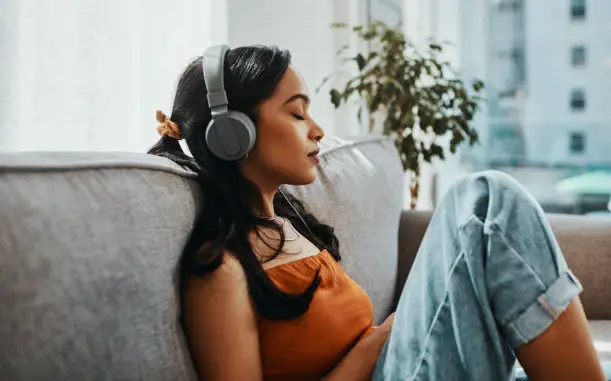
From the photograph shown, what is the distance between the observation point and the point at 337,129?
102 inches

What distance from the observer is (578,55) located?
9.00 feet

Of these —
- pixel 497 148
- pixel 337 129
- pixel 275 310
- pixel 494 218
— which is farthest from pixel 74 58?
pixel 497 148

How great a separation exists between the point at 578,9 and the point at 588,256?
135cm

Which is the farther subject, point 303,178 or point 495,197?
point 303,178

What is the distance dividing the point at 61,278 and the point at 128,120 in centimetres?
85

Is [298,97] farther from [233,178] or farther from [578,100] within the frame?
[578,100]

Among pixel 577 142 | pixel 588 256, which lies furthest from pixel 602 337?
pixel 577 142

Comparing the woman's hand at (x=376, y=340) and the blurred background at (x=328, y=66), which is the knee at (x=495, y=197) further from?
the blurred background at (x=328, y=66)

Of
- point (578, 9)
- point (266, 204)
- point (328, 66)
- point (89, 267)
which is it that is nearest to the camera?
point (89, 267)

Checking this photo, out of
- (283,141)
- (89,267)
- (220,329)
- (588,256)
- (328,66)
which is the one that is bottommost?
(588,256)

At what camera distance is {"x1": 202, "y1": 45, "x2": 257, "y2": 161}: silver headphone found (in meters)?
1.02

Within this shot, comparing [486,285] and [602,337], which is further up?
[486,285]

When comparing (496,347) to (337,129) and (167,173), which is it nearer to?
(167,173)

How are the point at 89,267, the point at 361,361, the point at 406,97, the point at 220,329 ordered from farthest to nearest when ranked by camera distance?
the point at 406,97 → the point at 361,361 → the point at 220,329 → the point at 89,267
